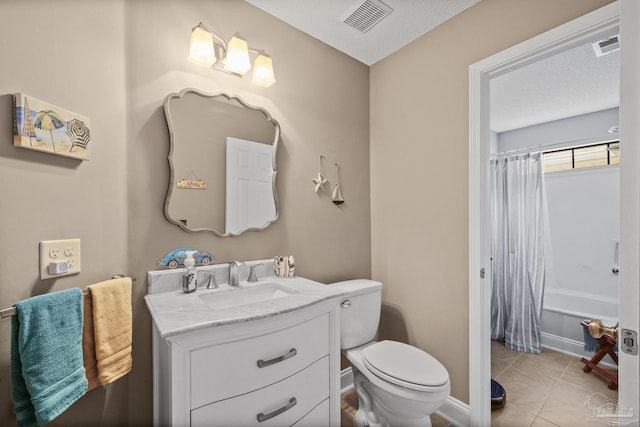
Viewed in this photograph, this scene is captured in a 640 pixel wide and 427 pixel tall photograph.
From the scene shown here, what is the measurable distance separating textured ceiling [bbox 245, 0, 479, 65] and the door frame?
0.43 m

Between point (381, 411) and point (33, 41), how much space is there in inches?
86.8

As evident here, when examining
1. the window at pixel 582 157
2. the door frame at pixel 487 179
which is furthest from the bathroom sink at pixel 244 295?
the window at pixel 582 157

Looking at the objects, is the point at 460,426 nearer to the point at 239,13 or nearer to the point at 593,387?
the point at 593,387

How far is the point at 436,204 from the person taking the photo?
6.01 ft

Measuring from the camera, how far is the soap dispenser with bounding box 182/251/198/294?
132cm

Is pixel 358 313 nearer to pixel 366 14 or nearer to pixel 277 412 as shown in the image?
pixel 277 412

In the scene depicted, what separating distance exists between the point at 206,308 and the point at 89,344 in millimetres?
400

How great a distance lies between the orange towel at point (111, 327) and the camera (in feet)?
3.24

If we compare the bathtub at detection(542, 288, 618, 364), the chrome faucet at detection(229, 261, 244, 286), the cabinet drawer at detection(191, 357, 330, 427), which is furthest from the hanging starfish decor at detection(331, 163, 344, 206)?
the bathtub at detection(542, 288, 618, 364)

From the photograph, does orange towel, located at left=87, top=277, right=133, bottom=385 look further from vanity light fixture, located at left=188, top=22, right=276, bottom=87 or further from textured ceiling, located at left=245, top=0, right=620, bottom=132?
textured ceiling, located at left=245, top=0, right=620, bottom=132

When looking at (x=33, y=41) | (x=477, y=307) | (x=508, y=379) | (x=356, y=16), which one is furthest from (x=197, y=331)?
(x=508, y=379)

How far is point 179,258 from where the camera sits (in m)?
1.37

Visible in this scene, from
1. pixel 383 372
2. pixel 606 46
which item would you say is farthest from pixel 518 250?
pixel 383 372

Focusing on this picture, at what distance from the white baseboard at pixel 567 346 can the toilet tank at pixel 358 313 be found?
2.25 metres
